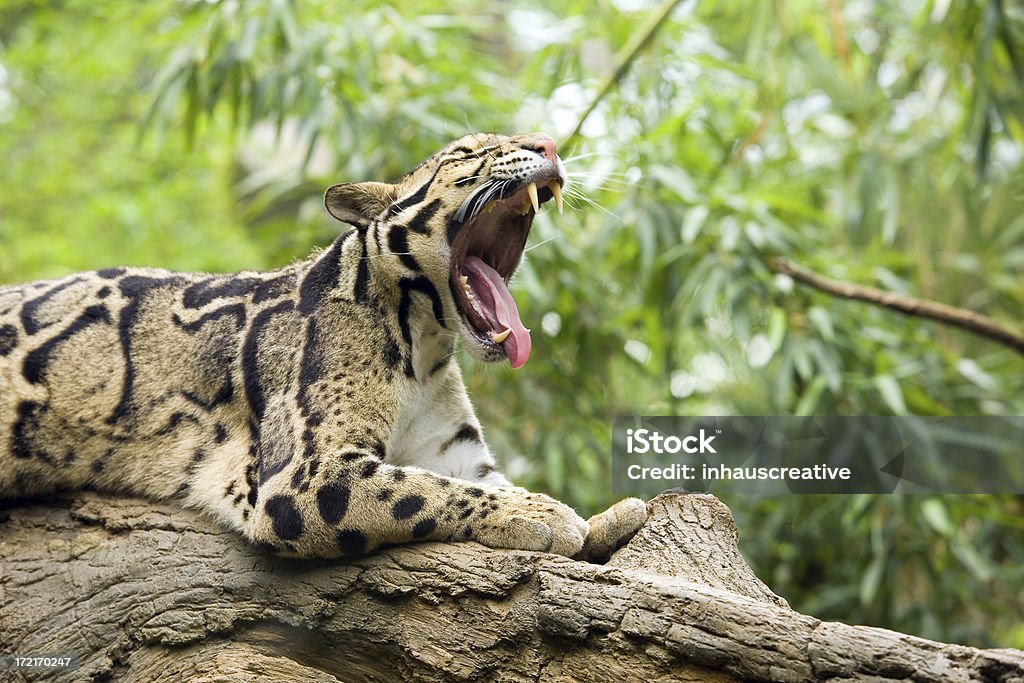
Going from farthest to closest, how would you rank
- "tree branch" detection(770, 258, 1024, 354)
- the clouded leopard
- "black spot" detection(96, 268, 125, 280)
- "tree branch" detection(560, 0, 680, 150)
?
"tree branch" detection(560, 0, 680, 150)
"tree branch" detection(770, 258, 1024, 354)
"black spot" detection(96, 268, 125, 280)
the clouded leopard

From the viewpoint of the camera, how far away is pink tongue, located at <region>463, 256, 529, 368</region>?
4.24 meters

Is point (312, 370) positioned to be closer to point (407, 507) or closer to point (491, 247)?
point (407, 507)

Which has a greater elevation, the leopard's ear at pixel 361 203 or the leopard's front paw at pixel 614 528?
the leopard's ear at pixel 361 203

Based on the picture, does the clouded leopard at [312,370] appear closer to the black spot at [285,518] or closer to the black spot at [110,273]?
the black spot at [285,518]

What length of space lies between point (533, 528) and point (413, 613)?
1.69 feet

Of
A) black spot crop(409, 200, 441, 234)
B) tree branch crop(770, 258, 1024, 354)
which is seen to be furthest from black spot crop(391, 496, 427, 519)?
tree branch crop(770, 258, 1024, 354)

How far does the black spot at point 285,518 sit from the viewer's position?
12.5ft

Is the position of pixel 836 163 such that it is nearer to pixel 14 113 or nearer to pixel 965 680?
pixel 965 680

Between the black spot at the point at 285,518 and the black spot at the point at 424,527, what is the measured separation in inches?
16.6

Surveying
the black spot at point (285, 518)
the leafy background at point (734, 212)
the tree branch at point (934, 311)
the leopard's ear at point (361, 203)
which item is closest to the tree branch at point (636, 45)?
the leafy background at point (734, 212)

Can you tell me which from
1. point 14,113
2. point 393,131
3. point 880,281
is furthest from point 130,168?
point 880,281

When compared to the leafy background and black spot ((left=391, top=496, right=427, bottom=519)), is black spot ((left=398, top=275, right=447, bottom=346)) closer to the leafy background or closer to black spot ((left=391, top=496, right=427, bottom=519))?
black spot ((left=391, top=496, right=427, bottom=519))

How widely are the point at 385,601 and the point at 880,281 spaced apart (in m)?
6.08

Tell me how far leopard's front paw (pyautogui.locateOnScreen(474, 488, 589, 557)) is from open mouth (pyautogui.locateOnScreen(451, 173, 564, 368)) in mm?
658
